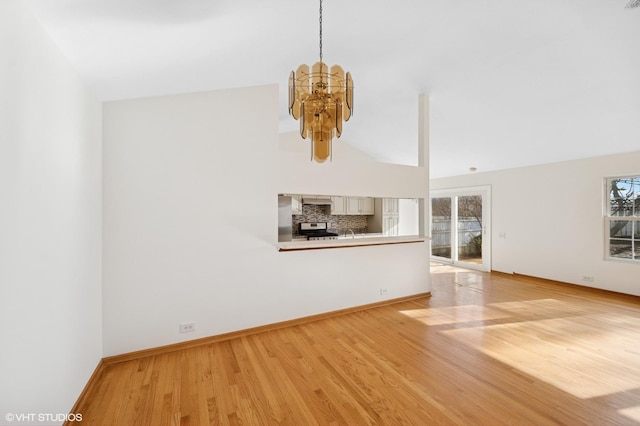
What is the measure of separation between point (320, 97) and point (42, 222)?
70.8 inches

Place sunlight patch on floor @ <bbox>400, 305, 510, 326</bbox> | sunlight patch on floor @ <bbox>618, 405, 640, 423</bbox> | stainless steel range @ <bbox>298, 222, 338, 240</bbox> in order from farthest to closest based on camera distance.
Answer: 1. stainless steel range @ <bbox>298, 222, 338, 240</bbox>
2. sunlight patch on floor @ <bbox>400, 305, 510, 326</bbox>
3. sunlight patch on floor @ <bbox>618, 405, 640, 423</bbox>

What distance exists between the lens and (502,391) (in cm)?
202

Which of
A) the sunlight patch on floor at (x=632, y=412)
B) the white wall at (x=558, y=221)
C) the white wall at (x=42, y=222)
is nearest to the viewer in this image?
the white wall at (x=42, y=222)

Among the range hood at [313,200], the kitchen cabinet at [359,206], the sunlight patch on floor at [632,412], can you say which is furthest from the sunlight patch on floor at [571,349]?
the kitchen cabinet at [359,206]

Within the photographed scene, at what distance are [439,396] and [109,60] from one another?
10.7 ft

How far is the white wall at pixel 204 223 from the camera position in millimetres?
2500

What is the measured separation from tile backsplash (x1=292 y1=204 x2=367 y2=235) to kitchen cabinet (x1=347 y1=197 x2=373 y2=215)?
328mm

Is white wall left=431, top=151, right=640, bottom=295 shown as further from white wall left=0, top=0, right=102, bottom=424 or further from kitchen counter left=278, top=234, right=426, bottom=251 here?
white wall left=0, top=0, right=102, bottom=424

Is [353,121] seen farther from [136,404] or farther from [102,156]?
[136,404]

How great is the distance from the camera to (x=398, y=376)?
87.5 inches

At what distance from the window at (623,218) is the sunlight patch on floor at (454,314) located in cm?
275

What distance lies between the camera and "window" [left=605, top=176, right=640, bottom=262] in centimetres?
430

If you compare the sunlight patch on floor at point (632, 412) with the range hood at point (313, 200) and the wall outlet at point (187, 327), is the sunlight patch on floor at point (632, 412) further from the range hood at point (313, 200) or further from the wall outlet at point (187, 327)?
the wall outlet at point (187, 327)

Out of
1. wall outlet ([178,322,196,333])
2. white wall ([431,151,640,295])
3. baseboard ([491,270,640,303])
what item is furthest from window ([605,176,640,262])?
wall outlet ([178,322,196,333])
